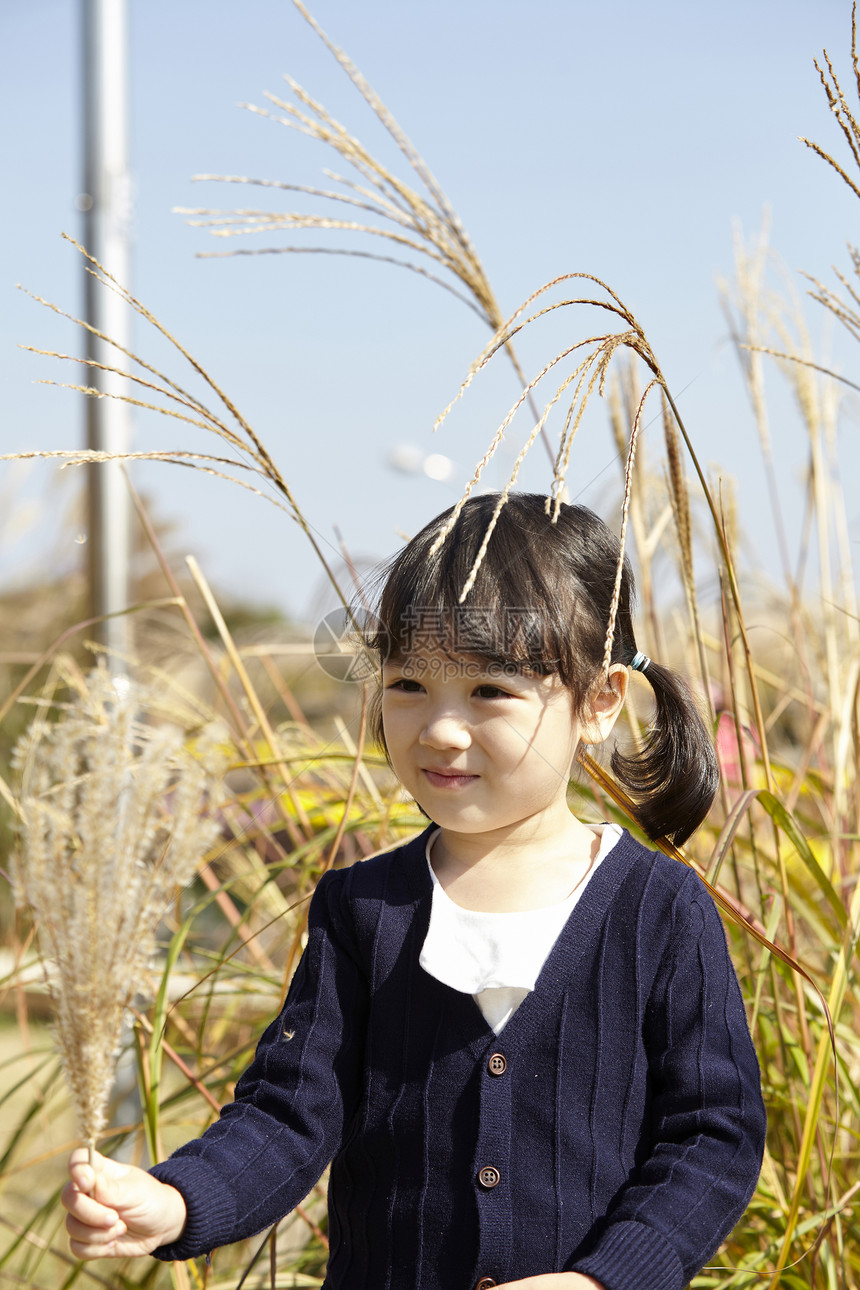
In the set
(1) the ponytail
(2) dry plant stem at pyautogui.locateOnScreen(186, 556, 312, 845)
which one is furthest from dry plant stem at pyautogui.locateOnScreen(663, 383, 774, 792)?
(2) dry plant stem at pyautogui.locateOnScreen(186, 556, 312, 845)

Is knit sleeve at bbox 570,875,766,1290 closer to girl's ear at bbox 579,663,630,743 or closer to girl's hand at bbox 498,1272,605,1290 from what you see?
girl's hand at bbox 498,1272,605,1290

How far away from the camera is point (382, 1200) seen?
86cm

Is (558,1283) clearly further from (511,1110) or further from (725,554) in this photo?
(725,554)

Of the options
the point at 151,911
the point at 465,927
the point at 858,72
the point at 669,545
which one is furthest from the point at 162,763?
the point at 669,545

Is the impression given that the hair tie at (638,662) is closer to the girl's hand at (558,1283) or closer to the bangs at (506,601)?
the bangs at (506,601)

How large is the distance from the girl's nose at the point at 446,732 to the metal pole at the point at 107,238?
1622 mm

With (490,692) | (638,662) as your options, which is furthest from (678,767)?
(490,692)

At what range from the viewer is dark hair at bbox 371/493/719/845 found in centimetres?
85

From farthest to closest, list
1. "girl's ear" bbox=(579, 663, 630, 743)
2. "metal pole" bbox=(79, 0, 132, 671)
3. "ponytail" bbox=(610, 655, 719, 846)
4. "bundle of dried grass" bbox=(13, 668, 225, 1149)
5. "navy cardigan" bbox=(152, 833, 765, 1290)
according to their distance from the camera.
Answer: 1. "metal pole" bbox=(79, 0, 132, 671)
2. "ponytail" bbox=(610, 655, 719, 846)
3. "girl's ear" bbox=(579, 663, 630, 743)
4. "navy cardigan" bbox=(152, 833, 765, 1290)
5. "bundle of dried grass" bbox=(13, 668, 225, 1149)

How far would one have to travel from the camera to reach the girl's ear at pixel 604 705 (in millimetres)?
927

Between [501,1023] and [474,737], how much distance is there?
239mm

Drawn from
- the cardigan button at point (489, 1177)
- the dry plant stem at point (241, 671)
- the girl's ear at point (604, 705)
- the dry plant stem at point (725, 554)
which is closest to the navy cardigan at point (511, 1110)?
the cardigan button at point (489, 1177)

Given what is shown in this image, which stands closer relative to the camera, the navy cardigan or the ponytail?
the navy cardigan

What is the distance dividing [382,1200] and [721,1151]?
28 centimetres
